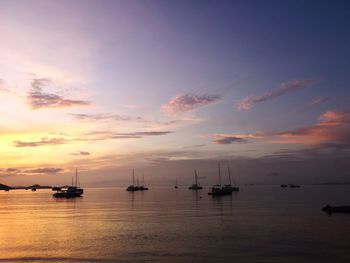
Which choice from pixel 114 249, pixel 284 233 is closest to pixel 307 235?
pixel 284 233

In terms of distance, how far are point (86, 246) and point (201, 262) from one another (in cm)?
1663

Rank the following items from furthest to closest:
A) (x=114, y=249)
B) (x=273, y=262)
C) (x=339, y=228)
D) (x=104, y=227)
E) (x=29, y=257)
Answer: (x=104, y=227)
(x=339, y=228)
(x=114, y=249)
(x=29, y=257)
(x=273, y=262)

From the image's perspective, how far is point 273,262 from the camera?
39.1 m

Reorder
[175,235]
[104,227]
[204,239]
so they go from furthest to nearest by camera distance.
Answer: [104,227] → [175,235] → [204,239]

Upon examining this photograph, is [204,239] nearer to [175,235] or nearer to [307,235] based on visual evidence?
[175,235]

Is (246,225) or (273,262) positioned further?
(246,225)

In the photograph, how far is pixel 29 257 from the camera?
42812 mm

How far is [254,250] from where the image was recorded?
4525cm

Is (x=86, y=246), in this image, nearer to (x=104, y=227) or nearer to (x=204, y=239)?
(x=204, y=239)

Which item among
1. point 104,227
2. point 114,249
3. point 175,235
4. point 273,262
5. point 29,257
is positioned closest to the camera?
point 273,262

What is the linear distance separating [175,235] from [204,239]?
5.68 meters

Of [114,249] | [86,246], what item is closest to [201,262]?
[114,249]

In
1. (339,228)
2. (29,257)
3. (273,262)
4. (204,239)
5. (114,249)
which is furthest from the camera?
(339,228)

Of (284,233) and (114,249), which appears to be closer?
(114,249)
